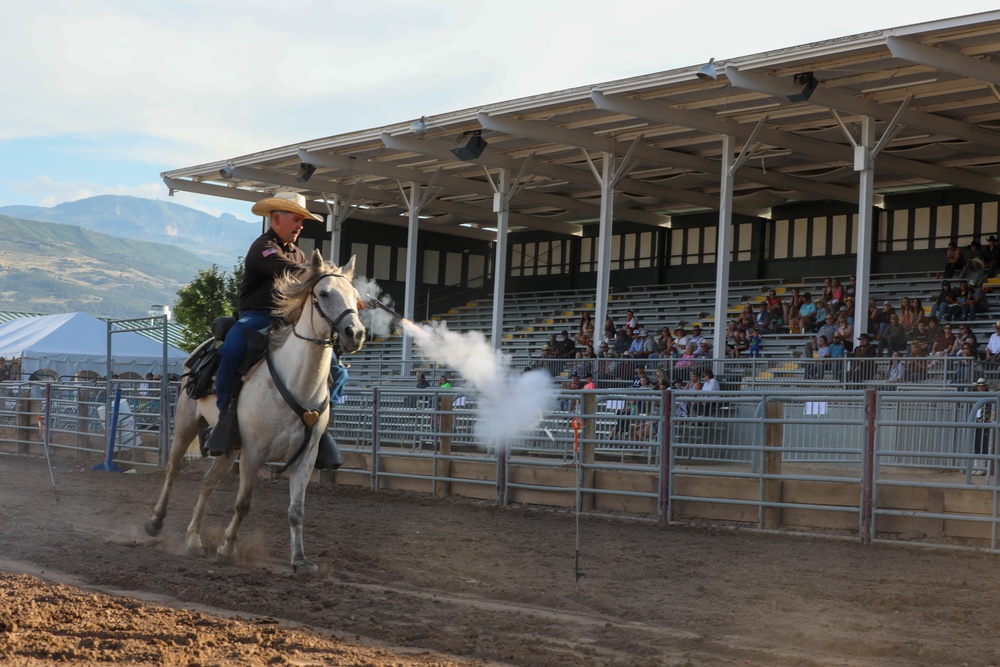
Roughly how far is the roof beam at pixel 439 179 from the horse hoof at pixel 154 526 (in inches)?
909

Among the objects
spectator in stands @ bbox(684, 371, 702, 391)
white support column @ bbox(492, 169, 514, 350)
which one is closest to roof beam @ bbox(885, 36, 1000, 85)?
spectator in stands @ bbox(684, 371, 702, 391)

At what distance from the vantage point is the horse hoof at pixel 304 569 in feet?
29.8

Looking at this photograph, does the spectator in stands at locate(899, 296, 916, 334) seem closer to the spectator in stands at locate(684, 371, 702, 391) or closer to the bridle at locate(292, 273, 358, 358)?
the spectator in stands at locate(684, 371, 702, 391)

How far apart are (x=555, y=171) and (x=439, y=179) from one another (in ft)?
12.4

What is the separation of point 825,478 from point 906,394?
1180 mm

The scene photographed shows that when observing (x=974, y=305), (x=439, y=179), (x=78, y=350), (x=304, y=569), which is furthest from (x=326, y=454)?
(x=78, y=350)

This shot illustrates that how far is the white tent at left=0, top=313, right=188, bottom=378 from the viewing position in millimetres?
35844

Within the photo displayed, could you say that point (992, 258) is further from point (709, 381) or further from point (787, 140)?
point (709, 381)

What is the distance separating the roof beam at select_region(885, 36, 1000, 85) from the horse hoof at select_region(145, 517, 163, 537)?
48.9 ft

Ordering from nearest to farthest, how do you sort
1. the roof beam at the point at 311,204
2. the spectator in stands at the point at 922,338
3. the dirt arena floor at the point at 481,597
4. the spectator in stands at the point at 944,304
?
1. the dirt arena floor at the point at 481,597
2. the spectator in stands at the point at 922,338
3. the spectator in stands at the point at 944,304
4. the roof beam at the point at 311,204

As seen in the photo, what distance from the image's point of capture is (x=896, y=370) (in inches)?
729

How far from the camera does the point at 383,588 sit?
8750 mm

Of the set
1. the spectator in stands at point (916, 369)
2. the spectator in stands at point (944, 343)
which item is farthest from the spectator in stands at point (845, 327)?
the spectator in stands at point (916, 369)

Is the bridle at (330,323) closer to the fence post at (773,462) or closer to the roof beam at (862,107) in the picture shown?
the fence post at (773,462)
